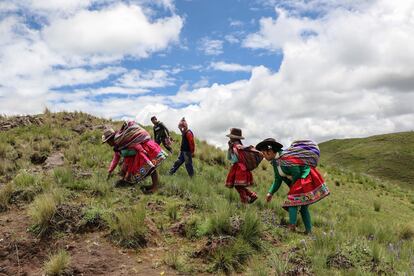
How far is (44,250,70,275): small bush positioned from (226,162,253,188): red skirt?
445 centimetres

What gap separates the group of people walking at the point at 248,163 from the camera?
8.23m

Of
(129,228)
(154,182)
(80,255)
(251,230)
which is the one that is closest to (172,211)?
(129,228)

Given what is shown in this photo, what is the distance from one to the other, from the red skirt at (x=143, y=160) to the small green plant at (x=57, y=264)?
381 centimetres

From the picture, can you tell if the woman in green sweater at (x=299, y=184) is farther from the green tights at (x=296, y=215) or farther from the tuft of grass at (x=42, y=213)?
the tuft of grass at (x=42, y=213)

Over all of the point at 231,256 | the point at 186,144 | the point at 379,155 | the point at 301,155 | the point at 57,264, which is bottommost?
the point at 379,155

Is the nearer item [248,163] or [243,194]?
[248,163]

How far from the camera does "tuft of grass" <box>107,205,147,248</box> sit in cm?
743

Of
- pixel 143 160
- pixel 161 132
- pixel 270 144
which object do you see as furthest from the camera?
pixel 161 132

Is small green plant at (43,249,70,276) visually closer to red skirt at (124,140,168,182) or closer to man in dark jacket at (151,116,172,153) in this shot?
red skirt at (124,140,168,182)

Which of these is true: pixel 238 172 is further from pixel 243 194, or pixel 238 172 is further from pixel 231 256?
pixel 231 256

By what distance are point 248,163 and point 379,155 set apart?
284ft

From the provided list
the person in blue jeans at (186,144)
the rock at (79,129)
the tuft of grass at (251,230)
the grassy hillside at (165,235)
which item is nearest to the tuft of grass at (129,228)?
the grassy hillside at (165,235)

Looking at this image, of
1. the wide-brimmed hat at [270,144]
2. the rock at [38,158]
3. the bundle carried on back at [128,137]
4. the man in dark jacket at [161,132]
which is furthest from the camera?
the man in dark jacket at [161,132]

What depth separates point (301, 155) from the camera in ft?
27.1
